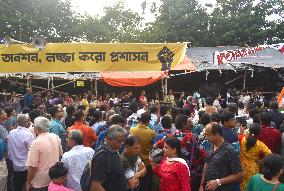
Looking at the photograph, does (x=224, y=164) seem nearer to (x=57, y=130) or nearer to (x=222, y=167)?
(x=222, y=167)

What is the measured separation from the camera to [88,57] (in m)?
12.4

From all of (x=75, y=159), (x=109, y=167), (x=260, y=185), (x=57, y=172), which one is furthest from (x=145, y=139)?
(x=260, y=185)

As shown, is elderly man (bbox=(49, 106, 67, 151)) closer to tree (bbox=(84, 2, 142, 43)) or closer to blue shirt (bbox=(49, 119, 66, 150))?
blue shirt (bbox=(49, 119, 66, 150))

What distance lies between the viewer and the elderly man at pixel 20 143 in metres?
6.88

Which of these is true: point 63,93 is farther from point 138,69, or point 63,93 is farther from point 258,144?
point 258,144

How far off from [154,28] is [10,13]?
11.8m

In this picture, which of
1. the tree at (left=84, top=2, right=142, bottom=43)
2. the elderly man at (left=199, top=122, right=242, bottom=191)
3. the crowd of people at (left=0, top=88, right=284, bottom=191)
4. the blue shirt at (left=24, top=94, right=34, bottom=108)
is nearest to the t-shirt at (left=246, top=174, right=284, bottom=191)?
the crowd of people at (left=0, top=88, right=284, bottom=191)

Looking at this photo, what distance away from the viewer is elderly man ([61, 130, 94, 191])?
217 inches

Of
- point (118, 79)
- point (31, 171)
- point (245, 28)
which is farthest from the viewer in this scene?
point (245, 28)

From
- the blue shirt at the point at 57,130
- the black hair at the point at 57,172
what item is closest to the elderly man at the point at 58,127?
the blue shirt at the point at 57,130

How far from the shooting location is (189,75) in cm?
2352

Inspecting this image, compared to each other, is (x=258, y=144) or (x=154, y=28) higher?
(x=154, y=28)

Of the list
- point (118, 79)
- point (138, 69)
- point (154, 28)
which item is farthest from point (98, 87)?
point (154, 28)

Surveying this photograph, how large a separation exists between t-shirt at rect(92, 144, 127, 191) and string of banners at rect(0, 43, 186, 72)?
26.9 ft
